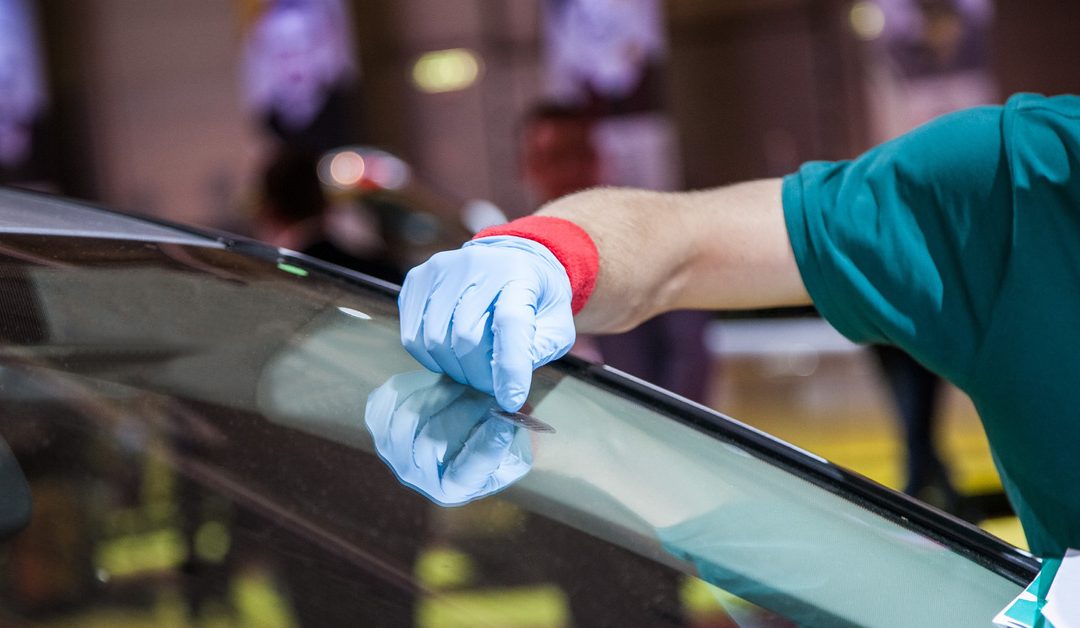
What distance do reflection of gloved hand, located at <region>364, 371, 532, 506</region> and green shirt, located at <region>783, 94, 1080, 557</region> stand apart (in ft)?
1.42

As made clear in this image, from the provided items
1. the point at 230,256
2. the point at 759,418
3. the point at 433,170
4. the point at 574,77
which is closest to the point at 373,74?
the point at 433,170

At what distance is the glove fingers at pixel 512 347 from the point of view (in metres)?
0.85

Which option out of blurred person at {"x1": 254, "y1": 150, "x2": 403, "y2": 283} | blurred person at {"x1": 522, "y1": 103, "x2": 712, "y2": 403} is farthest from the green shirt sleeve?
blurred person at {"x1": 254, "y1": 150, "x2": 403, "y2": 283}

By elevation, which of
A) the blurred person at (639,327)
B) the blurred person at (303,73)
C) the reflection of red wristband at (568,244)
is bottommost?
the blurred person at (639,327)

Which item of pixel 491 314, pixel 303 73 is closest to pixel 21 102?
pixel 303 73

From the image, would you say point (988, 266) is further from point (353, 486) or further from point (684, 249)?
point (353, 486)

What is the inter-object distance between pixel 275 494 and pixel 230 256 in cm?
25

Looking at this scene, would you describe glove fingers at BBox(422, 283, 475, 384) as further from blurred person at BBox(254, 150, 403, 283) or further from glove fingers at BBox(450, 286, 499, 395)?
blurred person at BBox(254, 150, 403, 283)

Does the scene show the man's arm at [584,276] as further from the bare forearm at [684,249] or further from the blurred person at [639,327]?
the blurred person at [639,327]

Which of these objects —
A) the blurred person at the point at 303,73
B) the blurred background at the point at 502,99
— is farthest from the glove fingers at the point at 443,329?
the blurred person at the point at 303,73

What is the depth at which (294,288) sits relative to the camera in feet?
3.34

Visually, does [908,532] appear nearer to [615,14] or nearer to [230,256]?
[230,256]

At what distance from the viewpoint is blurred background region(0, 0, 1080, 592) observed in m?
5.99

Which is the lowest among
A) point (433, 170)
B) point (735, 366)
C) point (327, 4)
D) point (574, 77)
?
point (735, 366)
